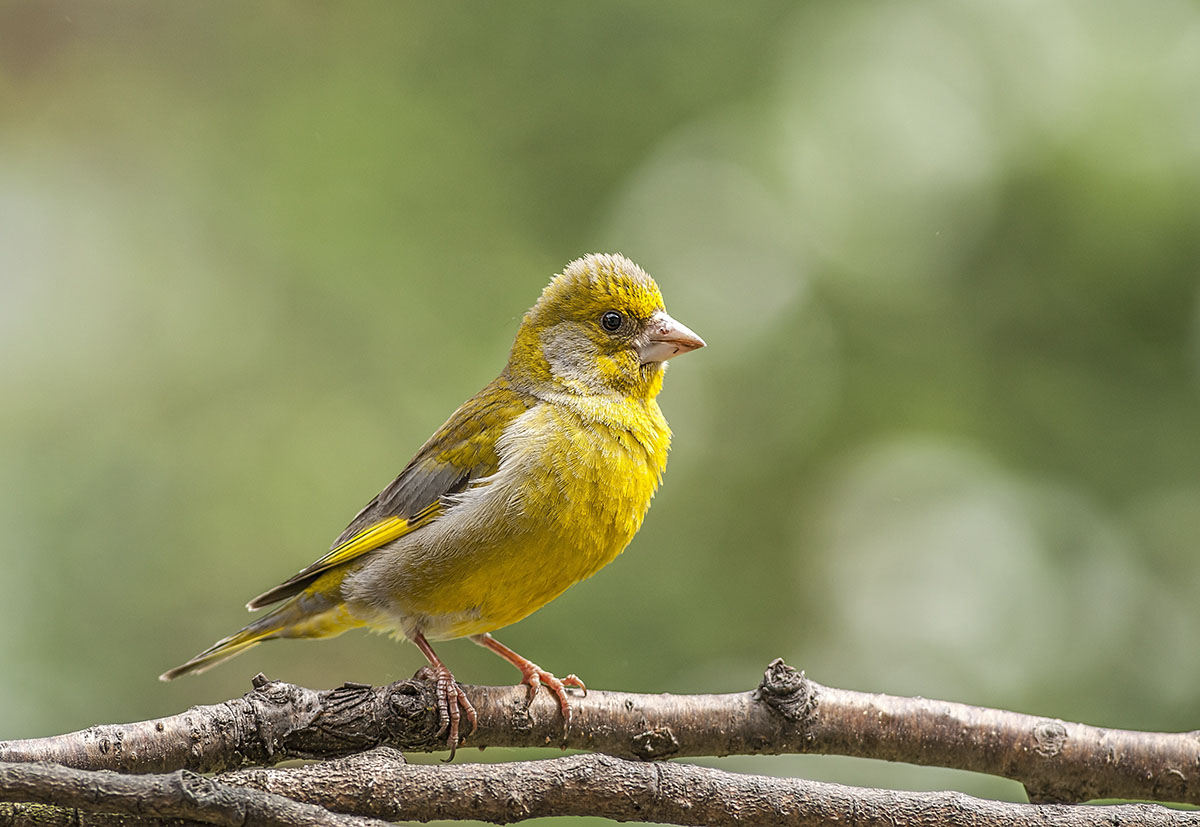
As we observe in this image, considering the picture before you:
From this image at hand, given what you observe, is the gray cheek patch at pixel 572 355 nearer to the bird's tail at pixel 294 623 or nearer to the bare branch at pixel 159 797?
→ the bird's tail at pixel 294 623

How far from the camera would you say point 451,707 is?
350 cm

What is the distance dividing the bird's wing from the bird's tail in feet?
0.32

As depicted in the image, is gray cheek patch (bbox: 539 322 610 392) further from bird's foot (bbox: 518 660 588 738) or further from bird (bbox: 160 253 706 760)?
bird's foot (bbox: 518 660 588 738)

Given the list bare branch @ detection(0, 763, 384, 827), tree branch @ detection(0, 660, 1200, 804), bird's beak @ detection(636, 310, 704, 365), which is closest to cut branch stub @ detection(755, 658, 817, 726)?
tree branch @ detection(0, 660, 1200, 804)

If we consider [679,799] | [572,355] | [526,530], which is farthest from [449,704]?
[572,355]

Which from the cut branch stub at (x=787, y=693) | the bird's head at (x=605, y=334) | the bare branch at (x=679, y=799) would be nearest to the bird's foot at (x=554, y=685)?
the bare branch at (x=679, y=799)

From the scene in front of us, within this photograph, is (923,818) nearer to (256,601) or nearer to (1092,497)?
(256,601)

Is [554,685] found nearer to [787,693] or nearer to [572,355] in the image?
[787,693]

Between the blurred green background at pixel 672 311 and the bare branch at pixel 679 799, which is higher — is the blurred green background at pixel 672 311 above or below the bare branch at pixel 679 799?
above

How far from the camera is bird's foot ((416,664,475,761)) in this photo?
347 centimetres

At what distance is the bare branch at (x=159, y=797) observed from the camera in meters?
2.33

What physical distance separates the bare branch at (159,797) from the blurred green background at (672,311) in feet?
10.9

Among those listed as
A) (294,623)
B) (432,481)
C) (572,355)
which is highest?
(572,355)

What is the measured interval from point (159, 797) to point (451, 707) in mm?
1192
